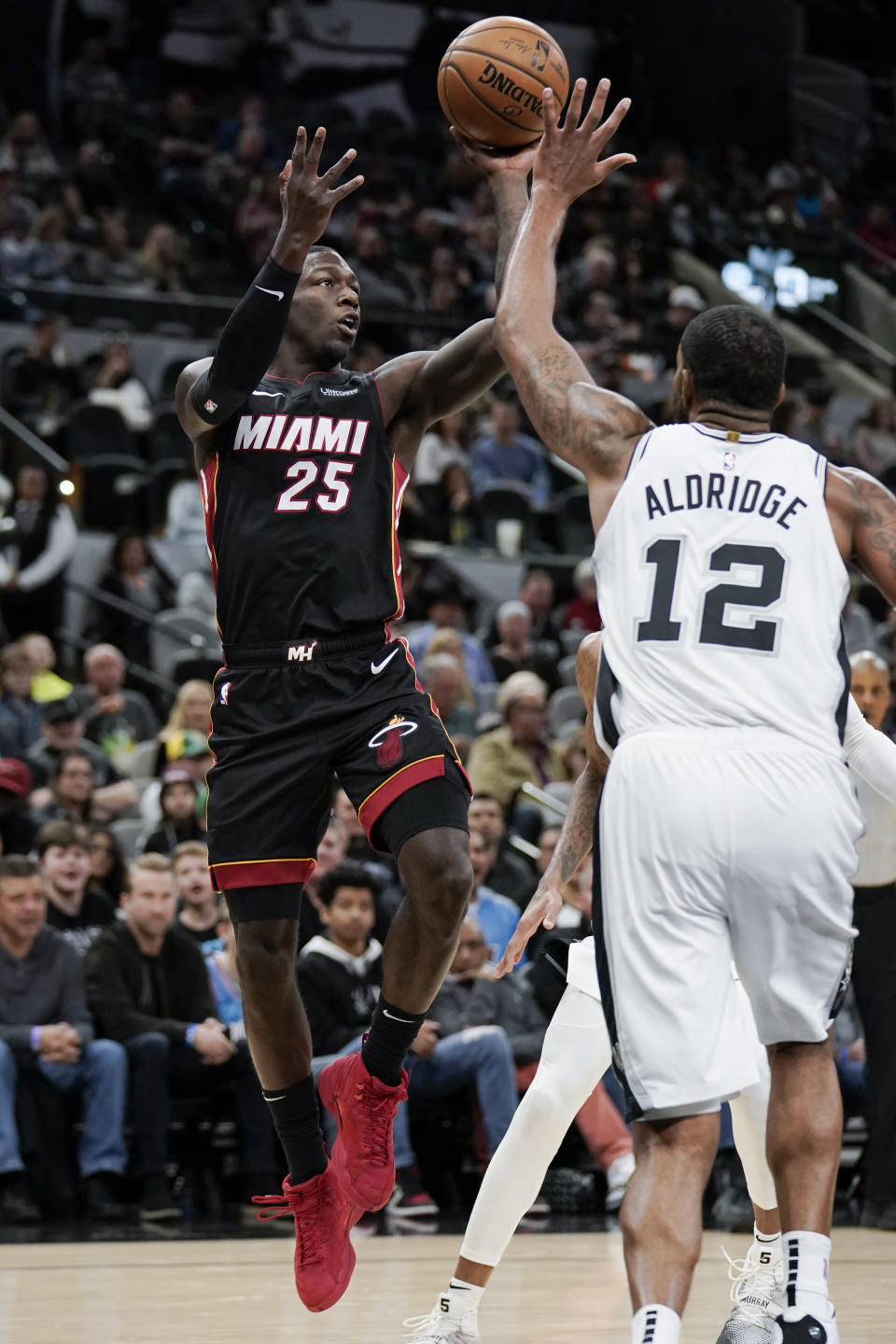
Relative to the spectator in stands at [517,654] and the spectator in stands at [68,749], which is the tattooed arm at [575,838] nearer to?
the spectator in stands at [68,749]

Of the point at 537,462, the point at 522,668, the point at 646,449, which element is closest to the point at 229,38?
the point at 537,462

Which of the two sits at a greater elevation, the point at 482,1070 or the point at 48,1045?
the point at 48,1045

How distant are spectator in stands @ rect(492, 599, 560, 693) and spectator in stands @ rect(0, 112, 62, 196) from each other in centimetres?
699

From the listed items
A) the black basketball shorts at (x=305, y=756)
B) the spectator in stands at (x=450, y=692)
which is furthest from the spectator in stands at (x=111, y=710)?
the black basketball shorts at (x=305, y=756)

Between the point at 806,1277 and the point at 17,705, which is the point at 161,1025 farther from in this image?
the point at 806,1277

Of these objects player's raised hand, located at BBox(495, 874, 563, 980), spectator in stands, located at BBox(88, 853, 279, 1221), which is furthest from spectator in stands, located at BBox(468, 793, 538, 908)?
player's raised hand, located at BBox(495, 874, 563, 980)

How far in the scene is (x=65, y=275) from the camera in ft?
52.1

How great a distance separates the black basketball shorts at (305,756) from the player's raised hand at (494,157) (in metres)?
1.21

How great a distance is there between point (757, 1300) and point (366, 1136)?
3.52ft

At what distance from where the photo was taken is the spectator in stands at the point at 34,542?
12.2 m

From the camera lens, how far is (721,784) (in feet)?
11.2

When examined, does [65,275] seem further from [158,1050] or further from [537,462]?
[158,1050]

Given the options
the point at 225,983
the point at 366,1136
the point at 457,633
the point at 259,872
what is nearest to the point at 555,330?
the point at 259,872

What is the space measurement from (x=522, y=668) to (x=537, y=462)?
327 centimetres
